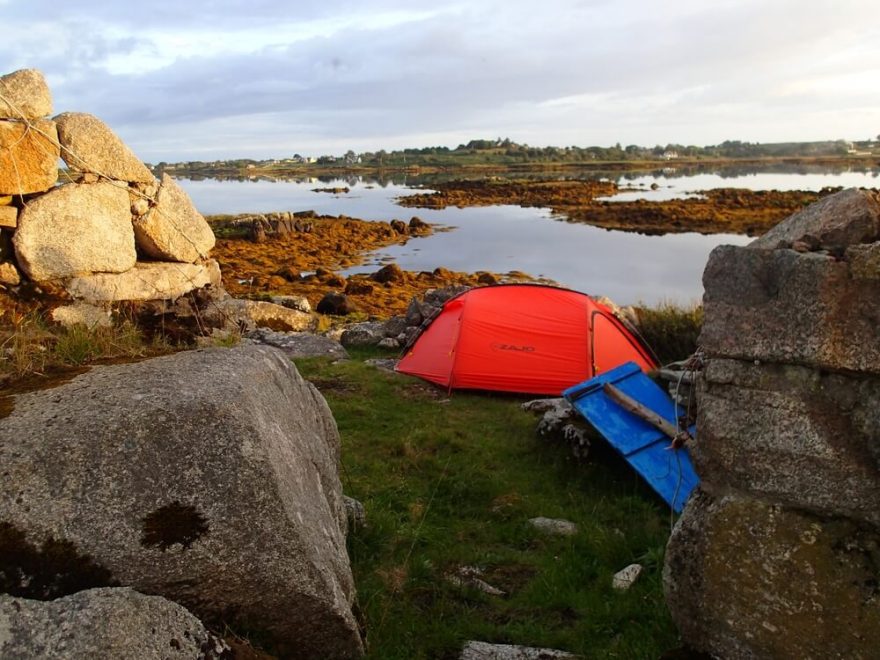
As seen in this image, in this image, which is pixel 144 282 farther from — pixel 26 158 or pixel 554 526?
pixel 554 526

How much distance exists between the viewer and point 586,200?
78.2 meters

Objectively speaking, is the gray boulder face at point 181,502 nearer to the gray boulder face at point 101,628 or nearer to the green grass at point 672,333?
the gray boulder face at point 101,628

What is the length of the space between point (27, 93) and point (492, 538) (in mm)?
9125

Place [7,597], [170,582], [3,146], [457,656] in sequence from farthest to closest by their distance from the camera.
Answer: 1. [3,146]
2. [457,656]
3. [170,582]
4. [7,597]

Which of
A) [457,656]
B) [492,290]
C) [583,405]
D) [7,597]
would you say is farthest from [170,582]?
[492,290]

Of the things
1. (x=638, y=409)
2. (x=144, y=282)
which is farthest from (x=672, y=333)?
(x=144, y=282)

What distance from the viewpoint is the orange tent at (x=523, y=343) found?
12242 mm

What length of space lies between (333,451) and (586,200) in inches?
2998

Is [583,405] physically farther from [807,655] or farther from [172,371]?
[172,371]

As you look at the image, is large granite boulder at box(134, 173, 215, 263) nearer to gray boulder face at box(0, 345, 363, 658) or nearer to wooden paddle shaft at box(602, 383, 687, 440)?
wooden paddle shaft at box(602, 383, 687, 440)

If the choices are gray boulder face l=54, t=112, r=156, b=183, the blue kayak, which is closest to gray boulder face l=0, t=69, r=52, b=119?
gray boulder face l=54, t=112, r=156, b=183

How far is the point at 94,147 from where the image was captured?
442 inches

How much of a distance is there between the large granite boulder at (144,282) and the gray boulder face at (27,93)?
2553 mm

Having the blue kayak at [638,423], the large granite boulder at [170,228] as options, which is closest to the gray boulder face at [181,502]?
the blue kayak at [638,423]
